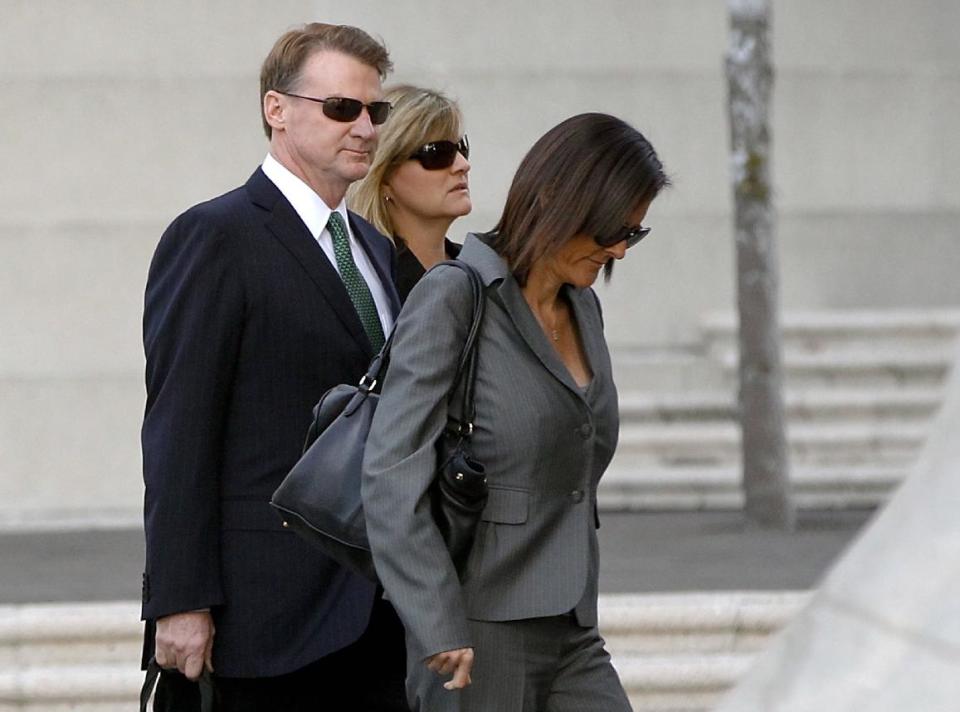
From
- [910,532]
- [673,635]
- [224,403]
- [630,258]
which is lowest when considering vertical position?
[673,635]

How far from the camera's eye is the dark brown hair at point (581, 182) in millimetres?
2881

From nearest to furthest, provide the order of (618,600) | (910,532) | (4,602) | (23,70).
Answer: (910,532) < (618,600) < (4,602) < (23,70)

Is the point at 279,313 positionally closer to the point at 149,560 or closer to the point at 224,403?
the point at 224,403

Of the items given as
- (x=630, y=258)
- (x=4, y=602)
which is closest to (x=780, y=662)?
(x=4, y=602)

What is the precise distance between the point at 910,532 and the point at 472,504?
1.59m

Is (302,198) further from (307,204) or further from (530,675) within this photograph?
(530,675)

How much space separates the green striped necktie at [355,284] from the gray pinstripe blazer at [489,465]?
38 centimetres

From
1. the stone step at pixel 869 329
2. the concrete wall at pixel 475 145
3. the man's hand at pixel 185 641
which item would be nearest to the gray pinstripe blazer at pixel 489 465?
the man's hand at pixel 185 641

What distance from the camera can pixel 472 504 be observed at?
2857 mm

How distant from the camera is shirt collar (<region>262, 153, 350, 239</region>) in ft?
10.9

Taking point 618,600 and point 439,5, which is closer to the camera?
point 618,600

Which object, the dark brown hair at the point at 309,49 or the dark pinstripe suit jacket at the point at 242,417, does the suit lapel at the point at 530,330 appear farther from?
the dark brown hair at the point at 309,49

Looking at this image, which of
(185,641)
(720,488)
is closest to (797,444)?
(720,488)

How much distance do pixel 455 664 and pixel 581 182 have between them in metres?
0.76
